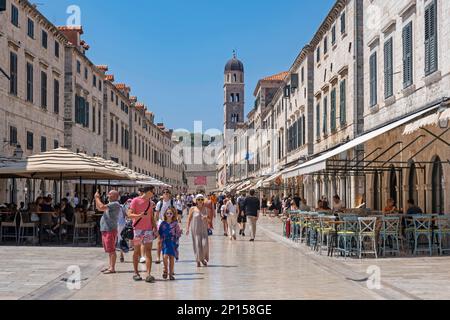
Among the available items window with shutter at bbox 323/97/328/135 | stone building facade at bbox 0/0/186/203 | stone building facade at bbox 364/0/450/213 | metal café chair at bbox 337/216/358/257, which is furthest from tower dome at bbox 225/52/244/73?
metal café chair at bbox 337/216/358/257

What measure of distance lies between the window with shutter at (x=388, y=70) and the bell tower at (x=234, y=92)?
98.7 m

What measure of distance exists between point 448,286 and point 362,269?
3.00m

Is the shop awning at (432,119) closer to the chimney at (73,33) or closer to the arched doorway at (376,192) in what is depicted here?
the arched doorway at (376,192)

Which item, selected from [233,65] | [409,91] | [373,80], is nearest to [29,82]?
[373,80]

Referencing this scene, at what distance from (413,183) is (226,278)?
34.1 feet

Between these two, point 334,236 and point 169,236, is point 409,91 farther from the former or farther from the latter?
point 169,236

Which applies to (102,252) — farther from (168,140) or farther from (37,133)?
(168,140)

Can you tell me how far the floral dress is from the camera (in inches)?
511

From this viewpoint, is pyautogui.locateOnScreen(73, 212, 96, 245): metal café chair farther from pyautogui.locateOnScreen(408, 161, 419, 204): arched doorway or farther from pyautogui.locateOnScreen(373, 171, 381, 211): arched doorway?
pyautogui.locateOnScreen(373, 171, 381, 211): arched doorway

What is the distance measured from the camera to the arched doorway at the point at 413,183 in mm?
21000

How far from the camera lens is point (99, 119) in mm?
49750

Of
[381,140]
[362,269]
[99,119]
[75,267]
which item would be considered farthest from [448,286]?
[99,119]

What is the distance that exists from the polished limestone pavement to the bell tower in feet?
342

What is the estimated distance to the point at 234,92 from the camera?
122m
